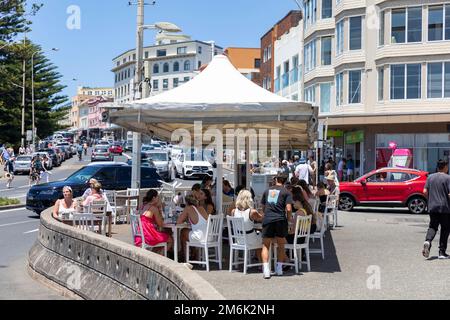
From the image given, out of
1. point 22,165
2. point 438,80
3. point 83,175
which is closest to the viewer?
point 83,175

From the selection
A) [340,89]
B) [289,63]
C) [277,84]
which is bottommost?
[340,89]

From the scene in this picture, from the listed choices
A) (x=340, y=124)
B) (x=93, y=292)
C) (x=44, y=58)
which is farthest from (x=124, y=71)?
(x=93, y=292)

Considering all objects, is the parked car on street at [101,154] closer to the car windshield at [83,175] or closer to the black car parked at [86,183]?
the black car parked at [86,183]

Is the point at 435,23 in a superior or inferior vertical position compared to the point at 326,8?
inferior

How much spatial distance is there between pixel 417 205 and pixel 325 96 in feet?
64.8

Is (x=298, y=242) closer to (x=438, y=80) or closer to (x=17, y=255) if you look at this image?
(x=17, y=255)

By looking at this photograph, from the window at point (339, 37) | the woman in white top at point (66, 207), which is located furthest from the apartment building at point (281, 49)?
the woman in white top at point (66, 207)

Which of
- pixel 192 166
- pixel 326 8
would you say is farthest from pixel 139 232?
pixel 326 8

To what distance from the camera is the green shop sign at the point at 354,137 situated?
124 feet

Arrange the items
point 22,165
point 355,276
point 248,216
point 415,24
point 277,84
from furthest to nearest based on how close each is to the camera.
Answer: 1. point 277,84
2. point 22,165
3. point 415,24
4. point 248,216
5. point 355,276

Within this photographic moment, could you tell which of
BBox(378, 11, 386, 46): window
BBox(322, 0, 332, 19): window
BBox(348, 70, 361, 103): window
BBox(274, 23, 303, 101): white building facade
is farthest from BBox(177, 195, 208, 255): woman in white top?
BBox(274, 23, 303, 101): white building facade

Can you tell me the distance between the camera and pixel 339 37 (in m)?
39.5

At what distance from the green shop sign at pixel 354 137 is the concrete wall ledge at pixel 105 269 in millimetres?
26560
